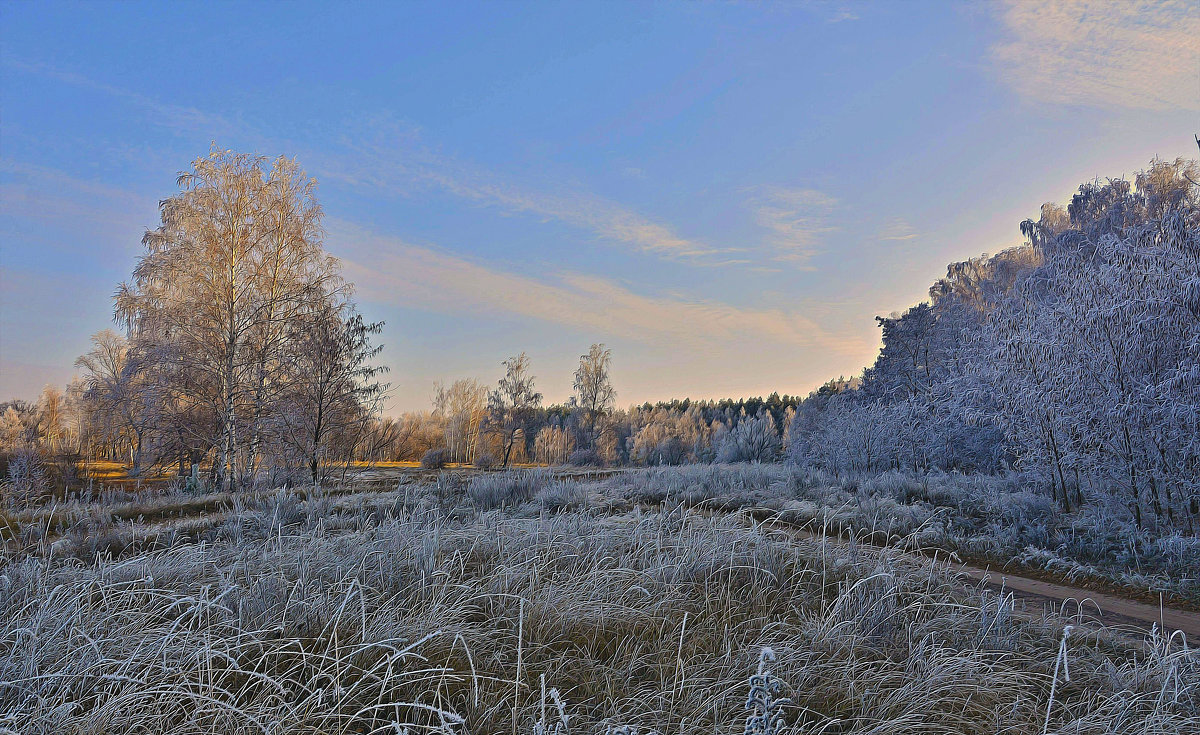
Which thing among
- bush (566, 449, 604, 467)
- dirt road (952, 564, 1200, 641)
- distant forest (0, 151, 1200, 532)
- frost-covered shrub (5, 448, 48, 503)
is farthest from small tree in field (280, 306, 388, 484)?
bush (566, 449, 604, 467)

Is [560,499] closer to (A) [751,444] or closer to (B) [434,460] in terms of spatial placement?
(B) [434,460]

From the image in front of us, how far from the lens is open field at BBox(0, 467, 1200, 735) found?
92.5 inches

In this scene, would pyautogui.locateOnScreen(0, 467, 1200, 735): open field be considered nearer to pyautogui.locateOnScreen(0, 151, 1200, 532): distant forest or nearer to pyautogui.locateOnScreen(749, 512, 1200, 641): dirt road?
pyautogui.locateOnScreen(749, 512, 1200, 641): dirt road

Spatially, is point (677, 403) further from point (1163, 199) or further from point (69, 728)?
Result: point (69, 728)

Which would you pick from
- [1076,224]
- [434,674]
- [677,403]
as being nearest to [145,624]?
[434,674]

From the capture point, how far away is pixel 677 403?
6988 cm

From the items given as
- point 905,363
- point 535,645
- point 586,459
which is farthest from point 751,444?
point 535,645

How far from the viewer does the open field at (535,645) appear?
2350mm

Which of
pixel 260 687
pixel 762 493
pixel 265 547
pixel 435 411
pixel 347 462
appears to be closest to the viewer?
pixel 260 687

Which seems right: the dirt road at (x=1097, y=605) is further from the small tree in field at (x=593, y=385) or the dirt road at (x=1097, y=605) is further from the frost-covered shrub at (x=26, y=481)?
the small tree in field at (x=593, y=385)

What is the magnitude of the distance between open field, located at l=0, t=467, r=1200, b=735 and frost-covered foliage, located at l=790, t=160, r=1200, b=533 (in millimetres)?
5522

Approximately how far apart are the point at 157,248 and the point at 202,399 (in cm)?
470

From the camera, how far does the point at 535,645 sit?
2.99 metres

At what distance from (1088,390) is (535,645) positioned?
10.6m
